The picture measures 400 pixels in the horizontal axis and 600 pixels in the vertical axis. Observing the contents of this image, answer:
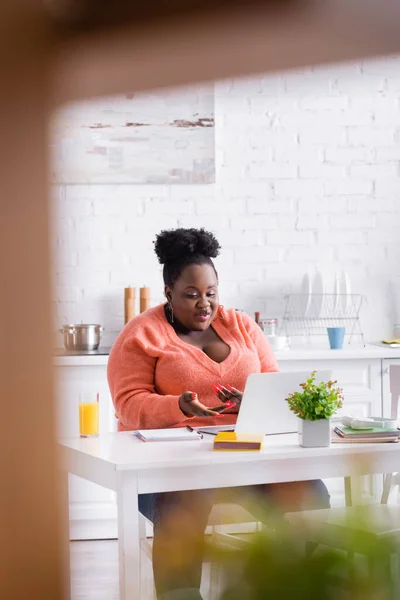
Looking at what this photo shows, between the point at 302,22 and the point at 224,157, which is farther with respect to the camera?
the point at 224,157

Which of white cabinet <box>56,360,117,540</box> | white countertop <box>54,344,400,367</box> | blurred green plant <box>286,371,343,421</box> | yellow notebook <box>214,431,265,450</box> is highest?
blurred green plant <box>286,371,343,421</box>

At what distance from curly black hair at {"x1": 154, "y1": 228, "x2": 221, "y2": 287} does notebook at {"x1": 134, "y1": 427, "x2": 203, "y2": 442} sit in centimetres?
57

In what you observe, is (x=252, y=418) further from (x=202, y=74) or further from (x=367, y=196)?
(x=367, y=196)

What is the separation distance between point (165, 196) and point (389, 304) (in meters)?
1.31

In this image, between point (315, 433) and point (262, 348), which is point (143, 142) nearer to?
point (262, 348)

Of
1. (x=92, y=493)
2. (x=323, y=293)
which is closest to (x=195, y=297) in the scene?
(x=92, y=493)

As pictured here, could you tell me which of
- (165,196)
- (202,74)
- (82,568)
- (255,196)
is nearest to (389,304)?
(255,196)

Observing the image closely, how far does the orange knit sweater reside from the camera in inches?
103

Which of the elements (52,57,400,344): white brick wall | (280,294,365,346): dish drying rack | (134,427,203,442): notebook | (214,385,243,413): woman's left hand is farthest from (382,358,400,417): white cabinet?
(134,427,203,442): notebook

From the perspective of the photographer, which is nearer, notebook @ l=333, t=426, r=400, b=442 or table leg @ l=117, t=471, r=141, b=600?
table leg @ l=117, t=471, r=141, b=600

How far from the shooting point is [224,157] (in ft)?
14.6

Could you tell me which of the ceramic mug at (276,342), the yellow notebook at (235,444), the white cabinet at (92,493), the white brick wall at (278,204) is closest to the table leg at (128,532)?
the yellow notebook at (235,444)

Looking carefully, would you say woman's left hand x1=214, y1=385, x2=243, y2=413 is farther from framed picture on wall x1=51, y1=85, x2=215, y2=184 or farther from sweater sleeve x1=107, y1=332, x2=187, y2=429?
framed picture on wall x1=51, y1=85, x2=215, y2=184

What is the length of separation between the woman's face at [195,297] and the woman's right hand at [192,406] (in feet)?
1.23
